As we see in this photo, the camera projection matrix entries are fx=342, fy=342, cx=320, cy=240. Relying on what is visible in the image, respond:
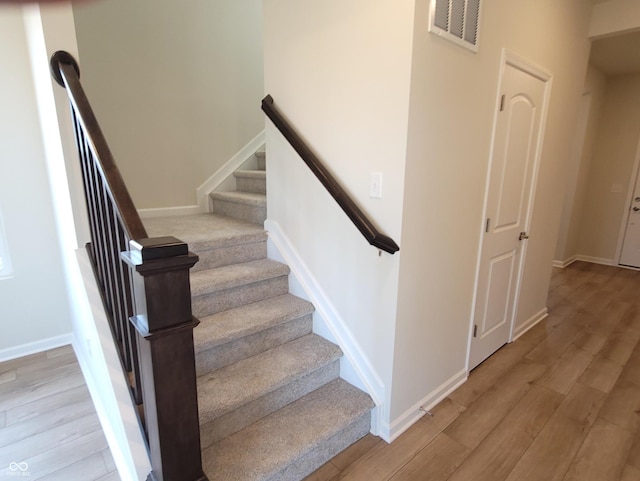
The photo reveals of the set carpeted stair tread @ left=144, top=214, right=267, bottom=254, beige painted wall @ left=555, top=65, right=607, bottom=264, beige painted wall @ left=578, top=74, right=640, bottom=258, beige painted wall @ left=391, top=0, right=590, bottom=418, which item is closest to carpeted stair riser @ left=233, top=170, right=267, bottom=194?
carpeted stair tread @ left=144, top=214, right=267, bottom=254

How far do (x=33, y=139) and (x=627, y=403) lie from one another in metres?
4.24

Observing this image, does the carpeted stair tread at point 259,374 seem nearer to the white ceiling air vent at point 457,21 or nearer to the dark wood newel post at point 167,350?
the dark wood newel post at point 167,350

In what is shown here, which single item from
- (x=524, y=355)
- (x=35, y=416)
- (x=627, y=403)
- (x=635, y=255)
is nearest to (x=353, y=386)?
(x=524, y=355)

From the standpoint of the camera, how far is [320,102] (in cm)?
182

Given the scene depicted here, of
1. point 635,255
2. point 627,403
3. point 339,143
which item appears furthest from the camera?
point 635,255

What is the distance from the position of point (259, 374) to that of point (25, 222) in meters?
2.15

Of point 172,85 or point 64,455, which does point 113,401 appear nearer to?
point 64,455

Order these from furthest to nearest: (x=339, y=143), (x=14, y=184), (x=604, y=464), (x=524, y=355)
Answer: (x=524, y=355), (x=14, y=184), (x=339, y=143), (x=604, y=464)

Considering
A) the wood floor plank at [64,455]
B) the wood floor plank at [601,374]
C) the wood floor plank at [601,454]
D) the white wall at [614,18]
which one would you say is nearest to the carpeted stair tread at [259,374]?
the wood floor plank at [64,455]

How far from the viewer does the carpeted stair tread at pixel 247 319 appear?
67.1 inches

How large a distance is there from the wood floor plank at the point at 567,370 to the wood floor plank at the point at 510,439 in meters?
0.10

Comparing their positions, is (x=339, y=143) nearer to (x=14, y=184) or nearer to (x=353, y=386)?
(x=353, y=386)

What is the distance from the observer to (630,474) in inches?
61.6

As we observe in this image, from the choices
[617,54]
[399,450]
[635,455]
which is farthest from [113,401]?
[617,54]
